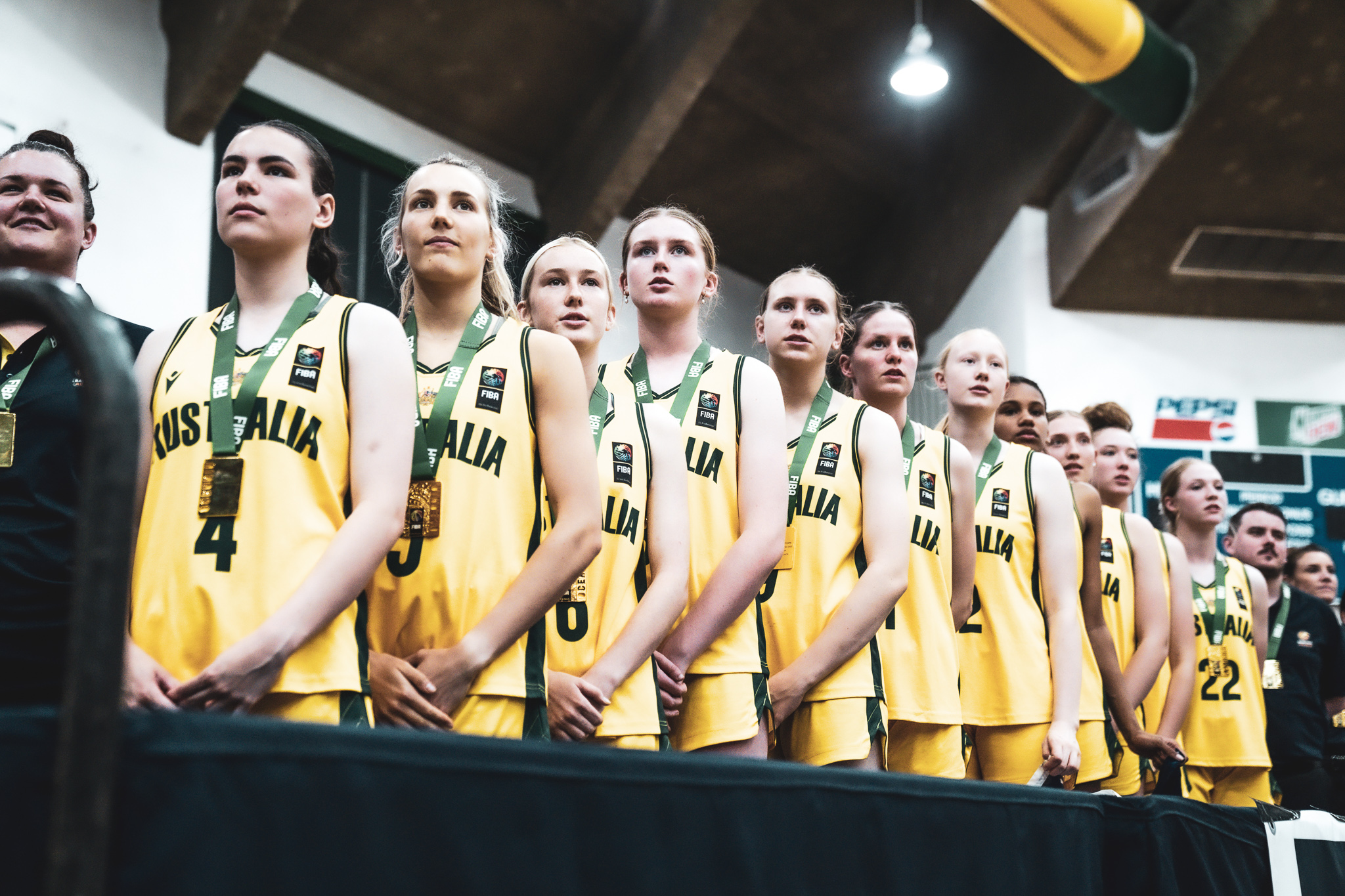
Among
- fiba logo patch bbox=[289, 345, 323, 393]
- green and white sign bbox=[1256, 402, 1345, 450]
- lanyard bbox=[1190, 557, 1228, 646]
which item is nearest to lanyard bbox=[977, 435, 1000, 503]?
lanyard bbox=[1190, 557, 1228, 646]

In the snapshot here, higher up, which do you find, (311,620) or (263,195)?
(263,195)

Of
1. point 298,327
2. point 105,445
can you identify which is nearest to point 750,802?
point 105,445

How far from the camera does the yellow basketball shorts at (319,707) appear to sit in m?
1.57

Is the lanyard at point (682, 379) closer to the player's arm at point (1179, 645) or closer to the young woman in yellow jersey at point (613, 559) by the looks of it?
the young woman in yellow jersey at point (613, 559)

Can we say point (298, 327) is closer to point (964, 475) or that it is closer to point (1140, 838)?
point (1140, 838)

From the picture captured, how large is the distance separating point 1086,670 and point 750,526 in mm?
1685

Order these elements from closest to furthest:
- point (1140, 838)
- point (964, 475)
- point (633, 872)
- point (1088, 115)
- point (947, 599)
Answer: point (633, 872), point (1140, 838), point (947, 599), point (964, 475), point (1088, 115)

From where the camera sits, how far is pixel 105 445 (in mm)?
613

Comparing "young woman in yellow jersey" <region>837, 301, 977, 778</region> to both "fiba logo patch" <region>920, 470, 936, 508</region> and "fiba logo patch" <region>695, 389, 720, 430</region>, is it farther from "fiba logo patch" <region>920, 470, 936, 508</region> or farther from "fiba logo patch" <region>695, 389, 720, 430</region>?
"fiba logo patch" <region>695, 389, 720, 430</region>

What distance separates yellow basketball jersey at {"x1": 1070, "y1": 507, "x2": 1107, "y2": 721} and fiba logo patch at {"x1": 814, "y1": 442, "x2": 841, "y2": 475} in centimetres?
104

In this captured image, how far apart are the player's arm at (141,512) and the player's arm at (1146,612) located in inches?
123

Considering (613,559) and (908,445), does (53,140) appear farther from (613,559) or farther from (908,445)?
(908,445)

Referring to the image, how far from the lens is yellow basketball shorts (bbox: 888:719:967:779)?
2.81 metres

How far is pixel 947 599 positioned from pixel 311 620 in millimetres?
1858
